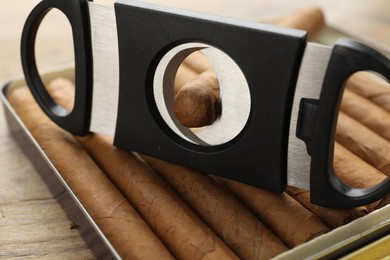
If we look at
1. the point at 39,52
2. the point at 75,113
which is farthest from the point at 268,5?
the point at 75,113

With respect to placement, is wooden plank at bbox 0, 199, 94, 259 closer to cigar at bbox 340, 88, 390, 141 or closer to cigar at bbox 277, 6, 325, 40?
cigar at bbox 340, 88, 390, 141

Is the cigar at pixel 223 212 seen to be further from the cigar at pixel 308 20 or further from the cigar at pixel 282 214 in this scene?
the cigar at pixel 308 20

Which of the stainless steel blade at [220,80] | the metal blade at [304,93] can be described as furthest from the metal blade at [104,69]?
the metal blade at [304,93]

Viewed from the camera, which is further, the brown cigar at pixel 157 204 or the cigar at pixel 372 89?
the cigar at pixel 372 89

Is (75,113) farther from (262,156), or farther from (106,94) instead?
(262,156)

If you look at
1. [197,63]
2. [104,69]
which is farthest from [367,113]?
[104,69]

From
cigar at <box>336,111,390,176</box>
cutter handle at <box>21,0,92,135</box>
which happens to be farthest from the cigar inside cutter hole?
cigar at <box>336,111,390,176</box>
